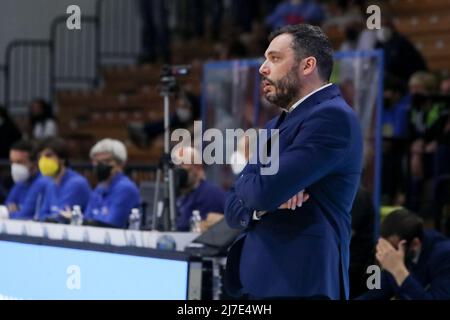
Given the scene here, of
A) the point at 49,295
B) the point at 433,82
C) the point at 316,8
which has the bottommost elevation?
the point at 49,295

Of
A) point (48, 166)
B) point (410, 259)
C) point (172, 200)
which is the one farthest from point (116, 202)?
point (410, 259)

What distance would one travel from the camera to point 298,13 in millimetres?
13102

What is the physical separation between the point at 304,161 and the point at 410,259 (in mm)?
2654

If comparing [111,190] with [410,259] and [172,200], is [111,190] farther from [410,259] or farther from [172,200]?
[410,259]

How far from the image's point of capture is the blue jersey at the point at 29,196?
30.6 ft

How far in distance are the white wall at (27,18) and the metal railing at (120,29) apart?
0.32 meters

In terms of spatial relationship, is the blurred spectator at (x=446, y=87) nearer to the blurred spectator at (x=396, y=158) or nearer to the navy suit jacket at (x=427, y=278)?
the blurred spectator at (x=396, y=158)

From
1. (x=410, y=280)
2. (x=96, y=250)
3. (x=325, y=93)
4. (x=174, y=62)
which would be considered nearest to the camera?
(x=325, y=93)

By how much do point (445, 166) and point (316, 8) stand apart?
4.13 metres

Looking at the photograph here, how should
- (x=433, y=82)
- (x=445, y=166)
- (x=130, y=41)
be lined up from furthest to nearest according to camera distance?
(x=130, y=41), (x=433, y=82), (x=445, y=166)

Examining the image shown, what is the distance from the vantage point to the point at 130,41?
17.4 m

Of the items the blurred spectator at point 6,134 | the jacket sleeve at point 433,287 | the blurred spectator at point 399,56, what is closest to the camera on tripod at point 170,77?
the jacket sleeve at point 433,287
